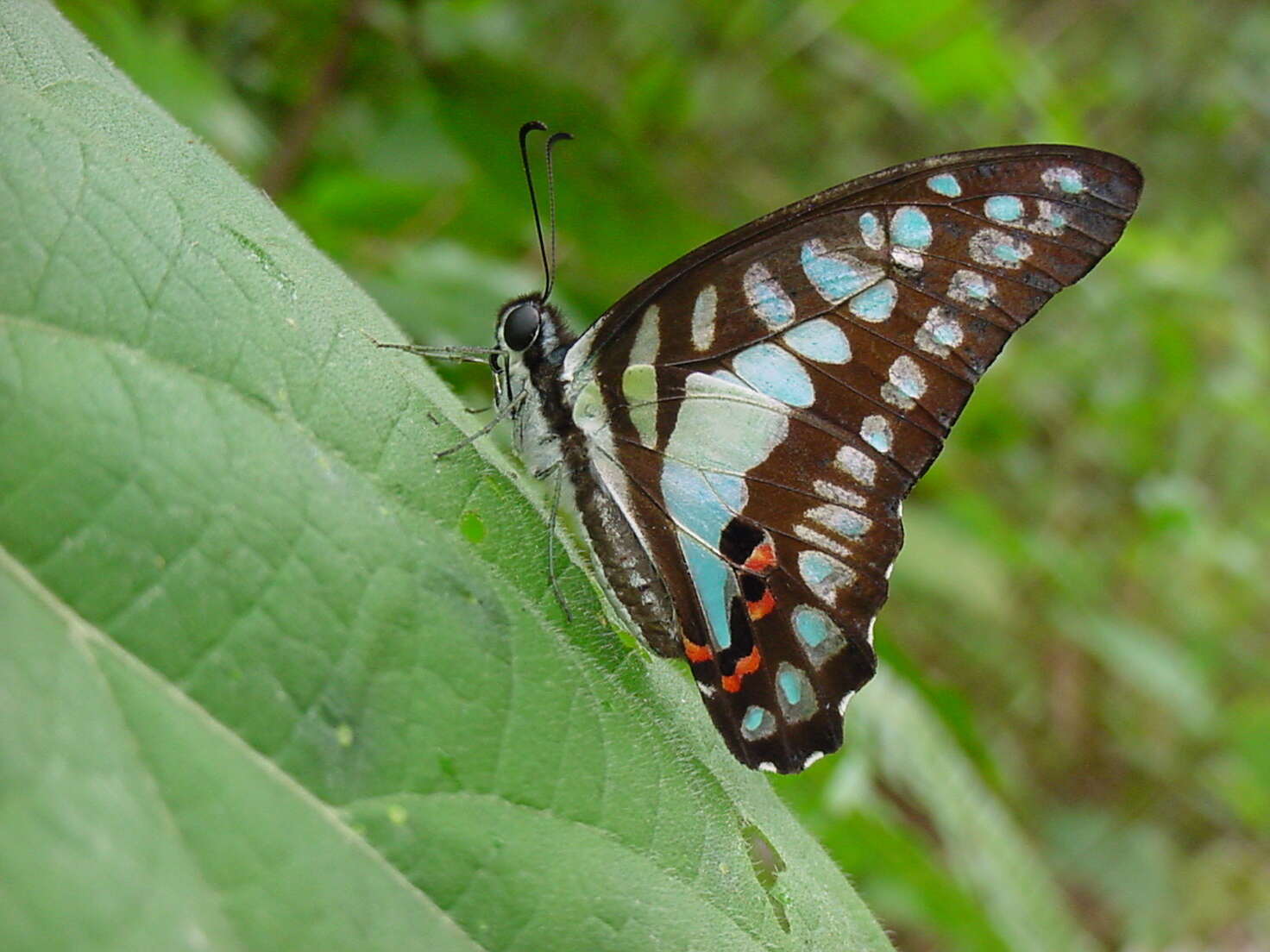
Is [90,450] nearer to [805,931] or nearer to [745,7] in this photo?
[805,931]

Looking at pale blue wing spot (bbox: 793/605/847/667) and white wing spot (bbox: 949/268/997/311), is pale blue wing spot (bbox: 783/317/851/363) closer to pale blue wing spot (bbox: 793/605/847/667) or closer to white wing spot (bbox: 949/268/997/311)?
white wing spot (bbox: 949/268/997/311)

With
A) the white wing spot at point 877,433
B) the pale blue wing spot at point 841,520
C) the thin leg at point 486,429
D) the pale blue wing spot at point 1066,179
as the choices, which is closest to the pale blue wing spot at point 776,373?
the white wing spot at point 877,433

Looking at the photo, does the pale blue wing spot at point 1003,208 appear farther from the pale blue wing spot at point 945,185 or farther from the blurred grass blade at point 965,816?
the blurred grass blade at point 965,816

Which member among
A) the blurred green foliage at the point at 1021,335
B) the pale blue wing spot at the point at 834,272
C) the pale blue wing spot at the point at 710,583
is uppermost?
the blurred green foliage at the point at 1021,335

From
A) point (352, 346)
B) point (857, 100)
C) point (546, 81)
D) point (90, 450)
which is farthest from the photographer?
point (857, 100)

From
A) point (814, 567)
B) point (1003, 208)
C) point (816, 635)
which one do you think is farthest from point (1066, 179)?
point (816, 635)

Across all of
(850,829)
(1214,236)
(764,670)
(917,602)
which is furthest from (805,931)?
(1214,236)

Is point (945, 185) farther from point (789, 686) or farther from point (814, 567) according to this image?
point (789, 686)

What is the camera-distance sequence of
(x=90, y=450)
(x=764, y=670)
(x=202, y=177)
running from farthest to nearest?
1. (x=764, y=670)
2. (x=202, y=177)
3. (x=90, y=450)

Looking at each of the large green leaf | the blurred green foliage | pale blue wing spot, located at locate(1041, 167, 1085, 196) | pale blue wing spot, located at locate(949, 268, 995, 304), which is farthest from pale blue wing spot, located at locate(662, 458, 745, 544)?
the blurred green foliage
